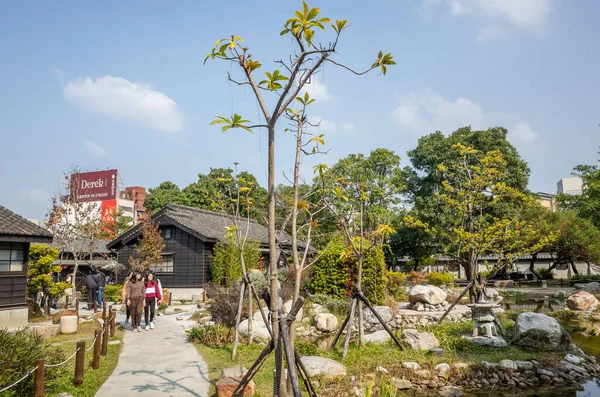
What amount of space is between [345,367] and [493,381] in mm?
3134

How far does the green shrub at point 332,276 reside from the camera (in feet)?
57.9

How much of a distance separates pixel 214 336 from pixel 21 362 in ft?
17.7

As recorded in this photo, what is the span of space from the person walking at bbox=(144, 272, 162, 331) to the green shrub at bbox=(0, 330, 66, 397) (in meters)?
6.49

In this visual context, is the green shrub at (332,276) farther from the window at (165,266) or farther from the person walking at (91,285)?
the window at (165,266)

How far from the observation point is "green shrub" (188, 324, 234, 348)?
1130cm

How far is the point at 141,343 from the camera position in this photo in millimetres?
11914

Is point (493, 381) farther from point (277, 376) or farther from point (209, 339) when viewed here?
point (209, 339)

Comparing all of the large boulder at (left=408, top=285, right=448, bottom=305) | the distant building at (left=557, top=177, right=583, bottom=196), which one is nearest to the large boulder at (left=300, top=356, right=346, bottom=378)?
the large boulder at (left=408, top=285, right=448, bottom=305)

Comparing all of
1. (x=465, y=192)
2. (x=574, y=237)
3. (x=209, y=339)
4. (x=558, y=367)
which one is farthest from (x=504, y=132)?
(x=209, y=339)

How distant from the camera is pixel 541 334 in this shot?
11.1 m

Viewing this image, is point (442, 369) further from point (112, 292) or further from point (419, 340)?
point (112, 292)

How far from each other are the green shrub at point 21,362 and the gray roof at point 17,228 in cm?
726

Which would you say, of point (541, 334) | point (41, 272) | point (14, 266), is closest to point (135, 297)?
point (14, 266)

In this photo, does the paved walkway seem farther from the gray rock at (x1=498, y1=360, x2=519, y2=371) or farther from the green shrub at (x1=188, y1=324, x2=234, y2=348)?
the gray rock at (x1=498, y1=360, x2=519, y2=371)
